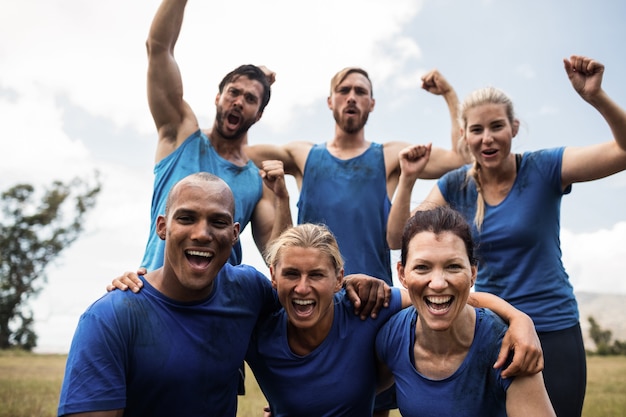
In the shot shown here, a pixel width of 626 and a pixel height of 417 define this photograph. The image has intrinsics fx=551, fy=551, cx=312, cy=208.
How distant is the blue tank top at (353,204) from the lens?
5488mm

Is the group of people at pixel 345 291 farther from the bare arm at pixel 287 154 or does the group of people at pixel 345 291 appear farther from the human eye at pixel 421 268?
the bare arm at pixel 287 154

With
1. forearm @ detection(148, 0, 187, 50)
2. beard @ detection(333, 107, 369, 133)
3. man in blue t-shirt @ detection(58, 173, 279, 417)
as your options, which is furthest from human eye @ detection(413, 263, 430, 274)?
forearm @ detection(148, 0, 187, 50)

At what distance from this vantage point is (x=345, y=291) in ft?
14.3

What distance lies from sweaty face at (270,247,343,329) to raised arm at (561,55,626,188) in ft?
7.31

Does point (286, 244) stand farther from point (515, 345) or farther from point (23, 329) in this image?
point (23, 329)

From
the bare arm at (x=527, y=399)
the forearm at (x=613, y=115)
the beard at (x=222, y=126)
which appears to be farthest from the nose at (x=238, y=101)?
the bare arm at (x=527, y=399)

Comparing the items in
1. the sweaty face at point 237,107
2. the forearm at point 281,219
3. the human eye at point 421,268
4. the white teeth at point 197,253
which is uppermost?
the sweaty face at point 237,107

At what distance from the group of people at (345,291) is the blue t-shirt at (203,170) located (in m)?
0.02

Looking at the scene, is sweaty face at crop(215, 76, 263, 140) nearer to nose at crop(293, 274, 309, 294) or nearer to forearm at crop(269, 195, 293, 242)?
forearm at crop(269, 195, 293, 242)

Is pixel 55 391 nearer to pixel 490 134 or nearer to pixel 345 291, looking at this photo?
pixel 345 291

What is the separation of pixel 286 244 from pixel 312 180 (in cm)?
181

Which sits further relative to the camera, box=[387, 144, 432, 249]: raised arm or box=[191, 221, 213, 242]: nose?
box=[387, 144, 432, 249]: raised arm

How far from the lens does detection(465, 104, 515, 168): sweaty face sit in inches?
185

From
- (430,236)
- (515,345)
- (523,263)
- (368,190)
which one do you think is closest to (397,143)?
(368,190)
